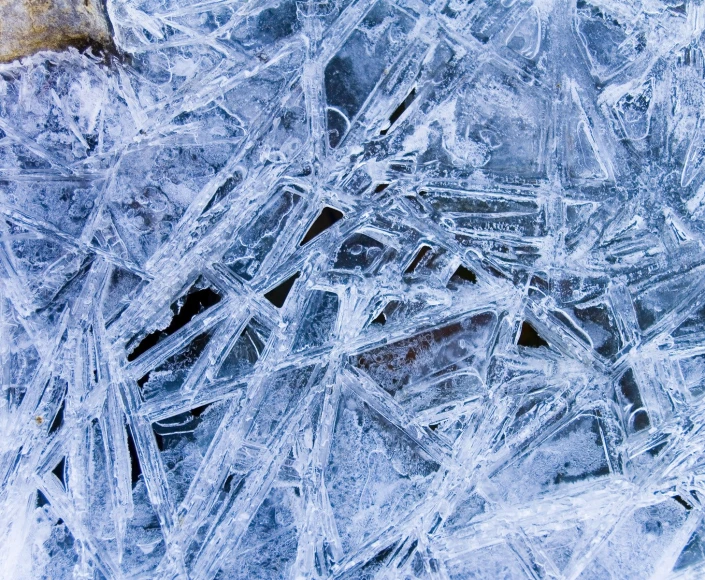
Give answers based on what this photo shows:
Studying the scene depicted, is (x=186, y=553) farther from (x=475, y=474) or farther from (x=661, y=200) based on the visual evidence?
(x=661, y=200)

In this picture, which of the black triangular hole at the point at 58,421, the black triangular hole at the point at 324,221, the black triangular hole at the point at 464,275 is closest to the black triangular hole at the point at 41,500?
the black triangular hole at the point at 58,421

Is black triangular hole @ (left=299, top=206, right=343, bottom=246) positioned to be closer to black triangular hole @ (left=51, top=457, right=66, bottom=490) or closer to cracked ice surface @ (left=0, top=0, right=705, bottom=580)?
cracked ice surface @ (left=0, top=0, right=705, bottom=580)

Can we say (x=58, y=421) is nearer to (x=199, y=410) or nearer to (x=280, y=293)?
(x=199, y=410)

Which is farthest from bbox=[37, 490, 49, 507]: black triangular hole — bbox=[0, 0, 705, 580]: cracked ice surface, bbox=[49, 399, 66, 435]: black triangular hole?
bbox=[49, 399, 66, 435]: black triangular hole

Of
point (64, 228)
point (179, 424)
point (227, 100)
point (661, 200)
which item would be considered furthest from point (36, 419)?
point (661, 200)

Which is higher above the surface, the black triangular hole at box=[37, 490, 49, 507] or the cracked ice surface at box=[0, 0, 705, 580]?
the cracked ice surface at box=[0, 0, 705, 580]

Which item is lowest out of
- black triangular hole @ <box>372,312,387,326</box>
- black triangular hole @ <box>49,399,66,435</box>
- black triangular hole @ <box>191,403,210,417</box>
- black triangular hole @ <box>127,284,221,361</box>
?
black triangular hole @ <box>49,399,66,435</box>
